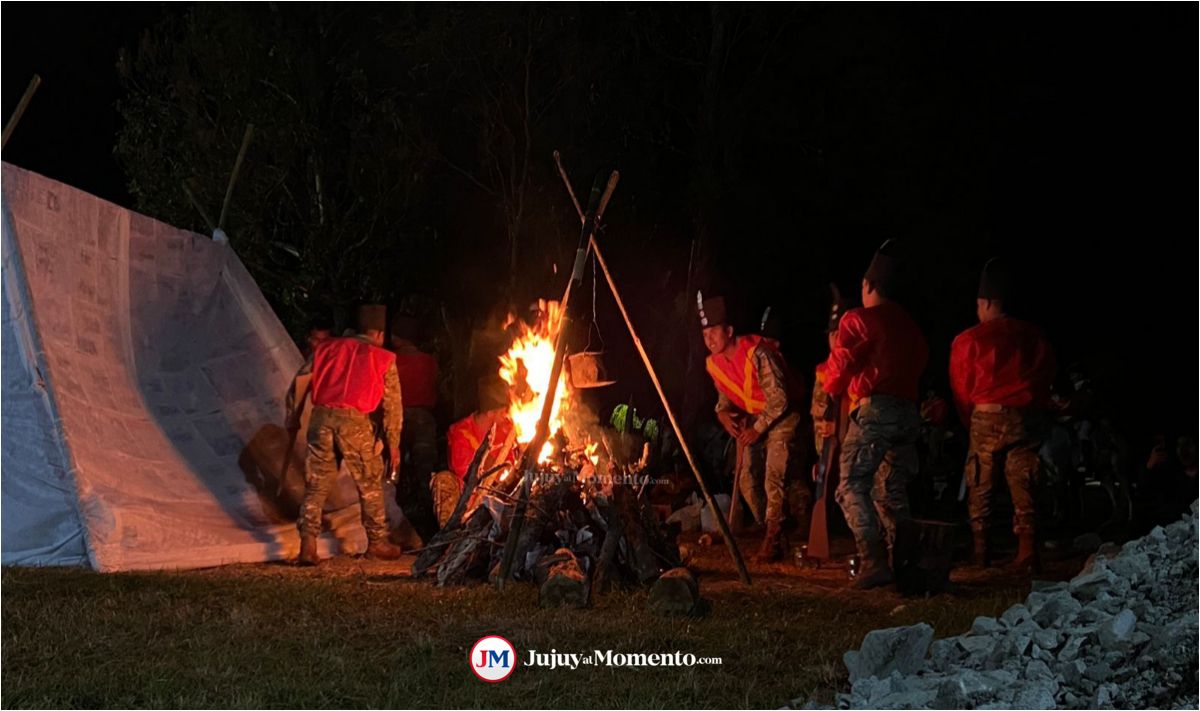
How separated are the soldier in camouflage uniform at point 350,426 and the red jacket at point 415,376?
208 centimetres

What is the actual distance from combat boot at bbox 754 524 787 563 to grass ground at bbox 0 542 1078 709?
1.03 metres

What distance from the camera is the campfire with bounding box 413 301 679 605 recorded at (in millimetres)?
7672

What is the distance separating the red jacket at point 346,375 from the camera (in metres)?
8.59

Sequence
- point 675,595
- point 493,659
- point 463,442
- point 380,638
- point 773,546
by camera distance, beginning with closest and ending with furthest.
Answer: point 493,659 → point 380,638 → point 675,595 → point 773,546 → point 463,442

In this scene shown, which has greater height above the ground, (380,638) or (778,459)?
(778,459)

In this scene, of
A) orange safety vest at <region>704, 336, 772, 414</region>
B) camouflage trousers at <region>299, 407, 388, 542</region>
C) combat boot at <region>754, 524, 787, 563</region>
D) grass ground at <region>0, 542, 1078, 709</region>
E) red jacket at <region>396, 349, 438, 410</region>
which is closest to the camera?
Result: grass ground at <region>0, 542, 1078, 709</region>

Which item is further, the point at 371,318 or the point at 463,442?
the point at 463,442

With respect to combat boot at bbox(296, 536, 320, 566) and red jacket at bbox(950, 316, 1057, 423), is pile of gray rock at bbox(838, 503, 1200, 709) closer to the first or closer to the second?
red jacket at bbox(950, 316, 1057, 423)

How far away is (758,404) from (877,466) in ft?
6.15

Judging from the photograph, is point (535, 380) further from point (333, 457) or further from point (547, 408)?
point (333, 457)

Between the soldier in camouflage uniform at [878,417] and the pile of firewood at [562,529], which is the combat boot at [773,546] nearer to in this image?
the pile of firewood at [562,529]

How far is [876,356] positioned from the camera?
7852 millimetres

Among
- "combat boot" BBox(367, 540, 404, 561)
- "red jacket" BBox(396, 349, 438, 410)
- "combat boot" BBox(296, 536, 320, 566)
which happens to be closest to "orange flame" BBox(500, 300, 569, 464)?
"combat boot" BBox(367, 540, 404, 561)

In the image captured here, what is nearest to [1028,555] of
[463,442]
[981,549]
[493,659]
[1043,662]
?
[981,549]
